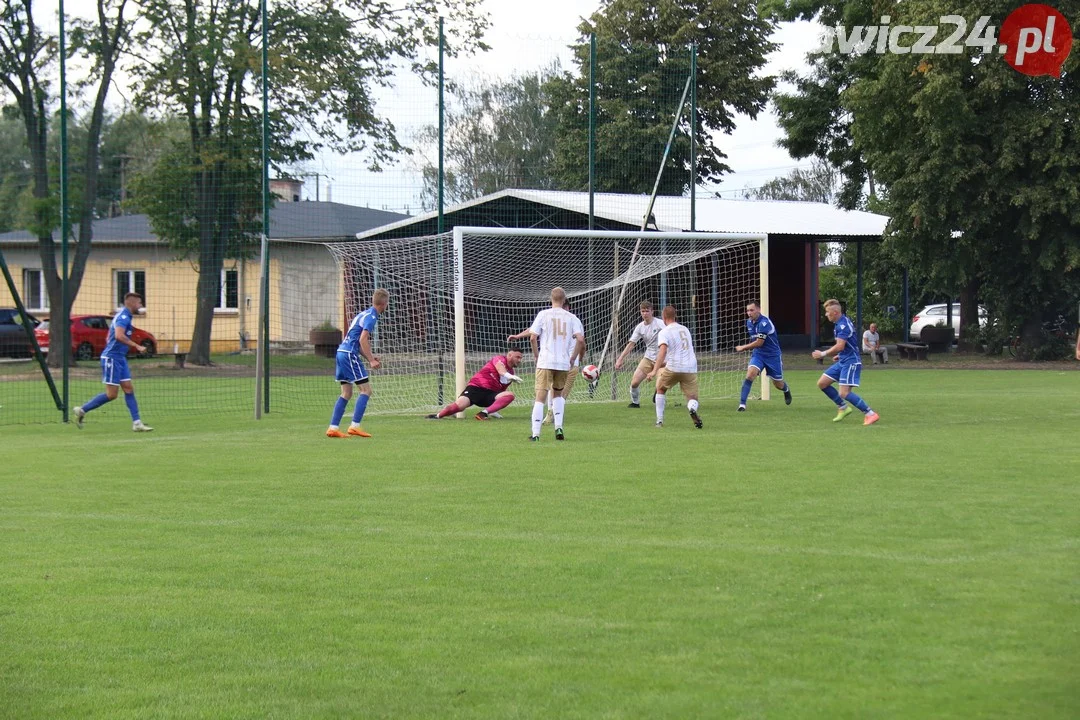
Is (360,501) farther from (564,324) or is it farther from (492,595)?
(564,324)

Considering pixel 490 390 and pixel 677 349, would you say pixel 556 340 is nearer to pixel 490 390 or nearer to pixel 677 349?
pixel 677 349

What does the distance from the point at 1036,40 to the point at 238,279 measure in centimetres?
2295

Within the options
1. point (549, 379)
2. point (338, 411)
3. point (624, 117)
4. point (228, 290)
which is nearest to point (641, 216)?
point (624, 117)

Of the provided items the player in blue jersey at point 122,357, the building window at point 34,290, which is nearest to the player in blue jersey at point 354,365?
the player in blue jersey at point 122,357

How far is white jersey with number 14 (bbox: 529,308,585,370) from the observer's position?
49.3ft

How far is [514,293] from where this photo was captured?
81.3ft

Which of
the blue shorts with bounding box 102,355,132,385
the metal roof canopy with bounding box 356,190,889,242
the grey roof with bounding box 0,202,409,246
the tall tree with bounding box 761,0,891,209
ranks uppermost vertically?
the tall tree with bounding box 761,0,891,209

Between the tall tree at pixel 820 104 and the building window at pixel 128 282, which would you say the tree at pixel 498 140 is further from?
the tall tree at pixel 820 104

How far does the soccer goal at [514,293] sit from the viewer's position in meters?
20.0

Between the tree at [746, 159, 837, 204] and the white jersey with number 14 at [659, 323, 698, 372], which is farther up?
the tree at [746, 159, 837, 204]

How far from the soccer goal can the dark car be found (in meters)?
12.1

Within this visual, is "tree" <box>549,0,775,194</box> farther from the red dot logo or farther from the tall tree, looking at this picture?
the tall tree

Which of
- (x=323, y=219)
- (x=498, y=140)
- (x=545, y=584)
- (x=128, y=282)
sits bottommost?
(x=545, y=584)

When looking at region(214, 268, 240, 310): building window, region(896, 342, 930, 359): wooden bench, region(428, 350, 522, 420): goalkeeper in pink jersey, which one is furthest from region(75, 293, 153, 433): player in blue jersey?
region(896, 342, 930, 359): wooden bench
